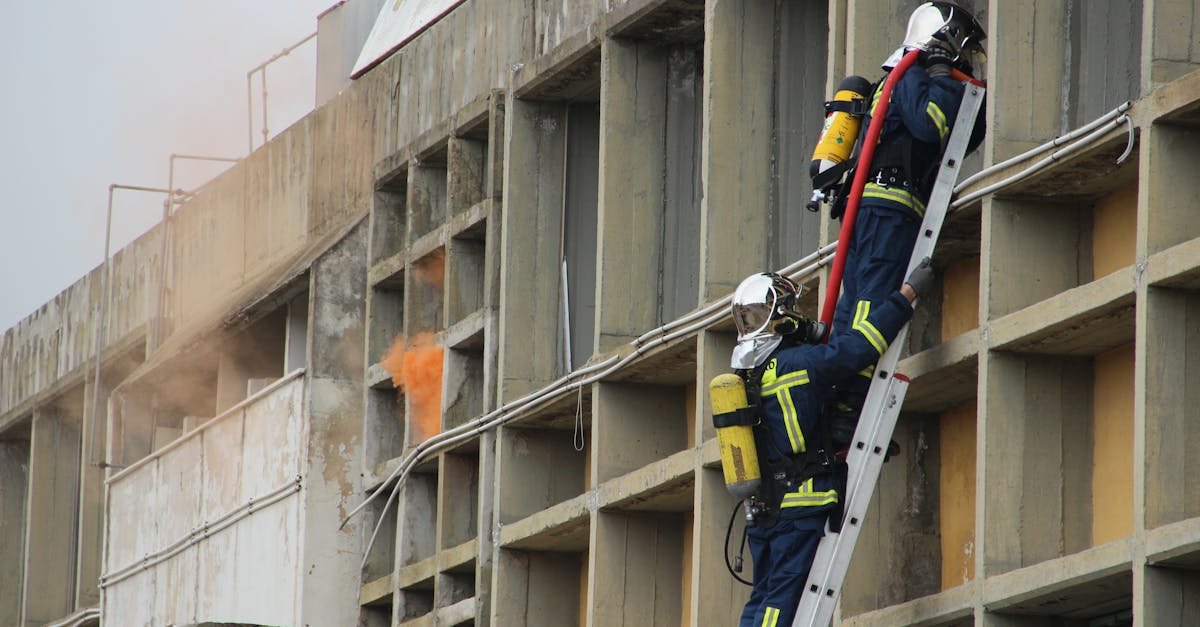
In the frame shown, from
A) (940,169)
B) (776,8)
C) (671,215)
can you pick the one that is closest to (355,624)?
(671,215)

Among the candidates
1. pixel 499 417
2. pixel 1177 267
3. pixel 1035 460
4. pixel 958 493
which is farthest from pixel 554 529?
pixel 1177 267

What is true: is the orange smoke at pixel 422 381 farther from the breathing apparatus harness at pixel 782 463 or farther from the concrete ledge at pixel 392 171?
the breathing apparatus harness at pixel 782 463

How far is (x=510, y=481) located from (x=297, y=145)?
20.0 feet

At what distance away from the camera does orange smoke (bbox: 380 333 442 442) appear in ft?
62.1

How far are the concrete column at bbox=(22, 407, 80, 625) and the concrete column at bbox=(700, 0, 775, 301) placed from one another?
15.6 m

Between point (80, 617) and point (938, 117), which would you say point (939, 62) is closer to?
point (938, 117)

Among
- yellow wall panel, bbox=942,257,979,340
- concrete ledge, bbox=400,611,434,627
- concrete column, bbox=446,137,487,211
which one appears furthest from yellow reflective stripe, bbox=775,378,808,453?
concrete column, bbox=446,137,487,211

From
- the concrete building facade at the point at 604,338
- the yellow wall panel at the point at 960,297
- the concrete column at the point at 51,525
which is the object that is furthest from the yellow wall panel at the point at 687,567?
the concrete column at the point at 51,525

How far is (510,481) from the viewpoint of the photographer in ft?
57.1

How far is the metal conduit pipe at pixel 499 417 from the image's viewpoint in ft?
48.2

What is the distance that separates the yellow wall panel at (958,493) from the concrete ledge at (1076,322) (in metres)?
1.09

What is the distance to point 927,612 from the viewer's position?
12164 mm

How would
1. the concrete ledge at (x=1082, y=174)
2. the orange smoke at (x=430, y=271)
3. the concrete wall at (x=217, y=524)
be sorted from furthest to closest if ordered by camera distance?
1. the concrete wall at (x=217, y=524)
2. the orange smoke at (x=430, y=271)
3. the concrete ledge at (x=1082, y=174)

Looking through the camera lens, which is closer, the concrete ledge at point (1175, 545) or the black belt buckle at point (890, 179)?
the concrete ledge at point (1175, 545)
